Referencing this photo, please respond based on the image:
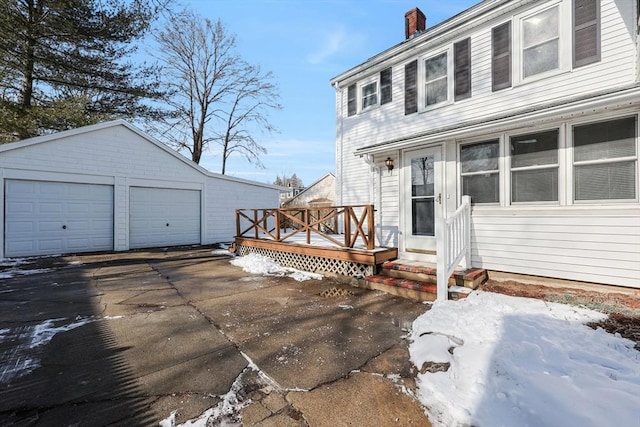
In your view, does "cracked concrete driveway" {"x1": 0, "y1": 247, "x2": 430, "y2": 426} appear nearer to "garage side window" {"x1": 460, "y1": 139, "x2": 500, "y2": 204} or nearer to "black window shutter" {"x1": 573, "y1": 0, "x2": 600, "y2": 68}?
"garage side window" {"x1": 460, "y1": 139, "x2": 500, "y2": 204}

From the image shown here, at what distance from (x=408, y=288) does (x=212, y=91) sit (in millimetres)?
19904

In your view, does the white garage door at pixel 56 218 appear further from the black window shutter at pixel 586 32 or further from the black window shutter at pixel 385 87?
the black window shutter at pixel 586 32

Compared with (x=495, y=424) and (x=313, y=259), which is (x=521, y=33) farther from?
(x=495, y=424)

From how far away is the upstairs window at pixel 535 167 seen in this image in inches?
175

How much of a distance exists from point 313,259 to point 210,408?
4632mm

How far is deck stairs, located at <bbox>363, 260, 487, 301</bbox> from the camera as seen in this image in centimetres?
450

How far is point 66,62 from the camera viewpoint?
10906 millimetres

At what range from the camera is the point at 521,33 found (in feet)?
18.0

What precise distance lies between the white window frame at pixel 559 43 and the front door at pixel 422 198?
2.07 m

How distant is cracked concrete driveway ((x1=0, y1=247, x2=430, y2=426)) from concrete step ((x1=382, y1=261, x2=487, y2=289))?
0.60 meters

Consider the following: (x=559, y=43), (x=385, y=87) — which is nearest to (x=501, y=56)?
(x=559, y=43)

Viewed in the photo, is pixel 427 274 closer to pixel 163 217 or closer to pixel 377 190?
pixel 377 190

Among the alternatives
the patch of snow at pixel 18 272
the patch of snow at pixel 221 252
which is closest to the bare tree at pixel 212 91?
the patch of snow at pixel 221 252

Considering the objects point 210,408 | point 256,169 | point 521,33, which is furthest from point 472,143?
point 256,169
